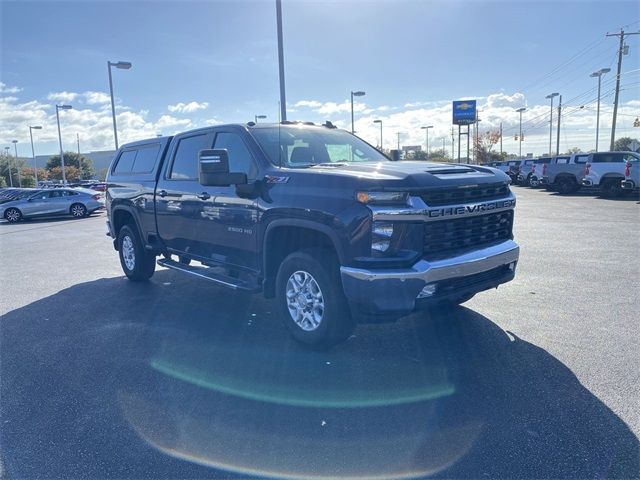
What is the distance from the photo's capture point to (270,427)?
10.7ft

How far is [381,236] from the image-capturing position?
12.6 ft

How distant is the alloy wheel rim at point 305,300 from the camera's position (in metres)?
4.33

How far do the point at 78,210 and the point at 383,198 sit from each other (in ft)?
72.3

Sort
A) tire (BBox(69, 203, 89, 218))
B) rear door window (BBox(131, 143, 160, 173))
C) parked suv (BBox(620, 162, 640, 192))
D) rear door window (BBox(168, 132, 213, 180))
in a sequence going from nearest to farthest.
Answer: rear door window (BBox(168, 132, 213, 180))
rear door window (BBox(131, 143, 160, 173))
parked suv (BBox(620, 162, 640, 192))
tire (BBox(69, 203, 89, 218))

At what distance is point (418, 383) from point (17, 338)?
411 cm

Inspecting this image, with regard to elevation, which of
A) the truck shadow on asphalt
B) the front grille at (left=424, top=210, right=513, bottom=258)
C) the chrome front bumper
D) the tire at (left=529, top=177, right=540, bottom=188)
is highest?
the front grille at (left=424, top=210, right=513, bottom=258)

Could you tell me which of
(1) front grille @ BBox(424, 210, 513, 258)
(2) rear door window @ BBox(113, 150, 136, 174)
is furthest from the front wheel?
(2) rear door window @ BBox(113, 150, 136, 174)

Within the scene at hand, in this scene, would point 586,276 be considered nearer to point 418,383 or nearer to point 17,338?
point 418,383

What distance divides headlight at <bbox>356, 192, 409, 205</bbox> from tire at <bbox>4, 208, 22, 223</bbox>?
74.6ft

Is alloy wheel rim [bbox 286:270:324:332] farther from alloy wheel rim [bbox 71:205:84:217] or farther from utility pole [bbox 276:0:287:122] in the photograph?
alloy wheel rim [bbox 71:205:84:217]

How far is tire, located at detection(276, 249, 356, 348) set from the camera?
13.7ft

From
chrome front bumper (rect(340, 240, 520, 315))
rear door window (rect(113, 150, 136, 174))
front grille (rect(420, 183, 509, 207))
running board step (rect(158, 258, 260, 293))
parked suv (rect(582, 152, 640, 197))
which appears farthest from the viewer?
parked suv (rect(582, 152, 640, 197))

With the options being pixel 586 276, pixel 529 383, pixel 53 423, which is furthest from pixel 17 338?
pixel 586 276

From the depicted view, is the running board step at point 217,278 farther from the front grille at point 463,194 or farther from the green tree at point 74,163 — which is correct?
the green tree at point 74,163
